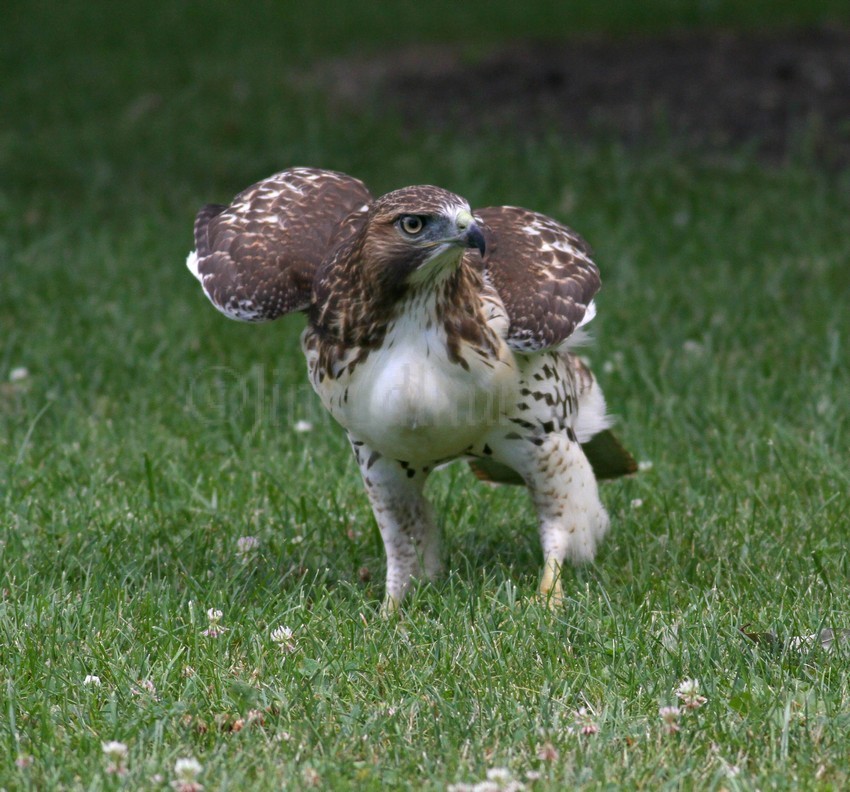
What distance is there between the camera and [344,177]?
207 inches

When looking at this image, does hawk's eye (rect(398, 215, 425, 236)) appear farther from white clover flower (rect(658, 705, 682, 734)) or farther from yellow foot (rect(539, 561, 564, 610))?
white clover flower (rect(658, 705, 682, 734))

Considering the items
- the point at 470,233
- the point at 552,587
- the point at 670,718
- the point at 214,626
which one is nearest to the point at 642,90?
the point at 552,587

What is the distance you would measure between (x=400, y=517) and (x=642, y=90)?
7678 mm

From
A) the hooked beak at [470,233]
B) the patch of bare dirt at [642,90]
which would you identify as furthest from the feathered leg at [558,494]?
the patch of bare dirt at [642,90]

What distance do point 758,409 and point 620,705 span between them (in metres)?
2.83

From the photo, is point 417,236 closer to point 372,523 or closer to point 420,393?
point 420,393

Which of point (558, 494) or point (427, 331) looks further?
point (558, 494)

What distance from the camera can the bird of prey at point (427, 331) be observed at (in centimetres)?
417

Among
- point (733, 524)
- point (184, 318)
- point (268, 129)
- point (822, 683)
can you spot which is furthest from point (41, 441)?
point (268, 129)

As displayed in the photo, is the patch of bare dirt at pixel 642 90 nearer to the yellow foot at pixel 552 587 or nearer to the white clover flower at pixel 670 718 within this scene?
the yellow foot at pixel 552 587

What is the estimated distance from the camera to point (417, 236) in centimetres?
405

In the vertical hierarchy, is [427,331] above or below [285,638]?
above

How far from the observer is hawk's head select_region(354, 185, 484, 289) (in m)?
3.97

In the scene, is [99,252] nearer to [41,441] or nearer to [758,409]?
[41,441]
